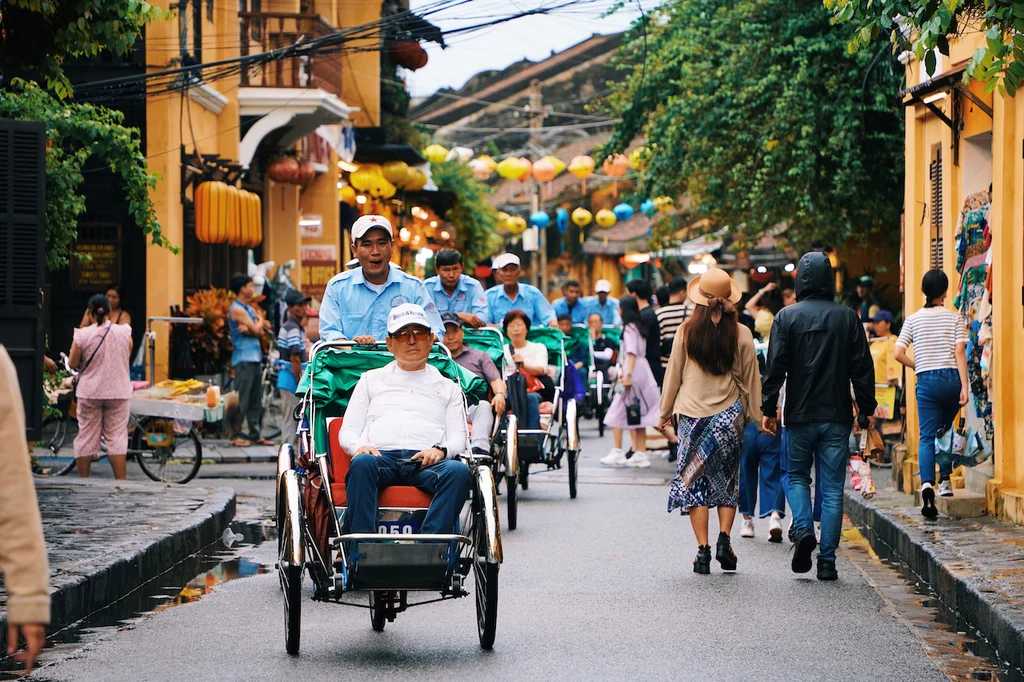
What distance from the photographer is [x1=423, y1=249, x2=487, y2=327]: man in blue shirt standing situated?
14.7 metres

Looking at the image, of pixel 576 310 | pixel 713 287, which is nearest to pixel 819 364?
pixel 713 287

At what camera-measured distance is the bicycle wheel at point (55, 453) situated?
1791cm

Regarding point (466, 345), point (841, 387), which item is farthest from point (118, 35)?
point (841, 387)

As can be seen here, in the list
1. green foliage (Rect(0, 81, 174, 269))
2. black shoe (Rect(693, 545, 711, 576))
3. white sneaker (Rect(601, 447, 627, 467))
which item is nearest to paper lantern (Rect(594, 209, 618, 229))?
green foliage (Rect(0, 81, 174, 269))

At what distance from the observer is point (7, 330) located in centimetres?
1357

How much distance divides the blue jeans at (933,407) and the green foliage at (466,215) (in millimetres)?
34262

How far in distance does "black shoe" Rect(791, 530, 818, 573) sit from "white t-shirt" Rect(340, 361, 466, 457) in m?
2.92

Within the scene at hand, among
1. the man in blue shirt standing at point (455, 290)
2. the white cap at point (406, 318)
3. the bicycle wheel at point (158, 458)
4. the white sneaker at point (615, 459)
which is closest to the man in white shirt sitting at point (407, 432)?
the white cap at point (406, 318)

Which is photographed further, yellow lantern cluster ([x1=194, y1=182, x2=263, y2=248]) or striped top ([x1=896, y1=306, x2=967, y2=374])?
yellow lantern cluster ([x1=194, y1=182, x2=263, y2=248])

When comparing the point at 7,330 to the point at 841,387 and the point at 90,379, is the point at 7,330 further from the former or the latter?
the point at 841,387

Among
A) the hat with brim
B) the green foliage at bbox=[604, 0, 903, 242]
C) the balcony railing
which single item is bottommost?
the hat with brim

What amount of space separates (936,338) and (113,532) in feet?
20.7

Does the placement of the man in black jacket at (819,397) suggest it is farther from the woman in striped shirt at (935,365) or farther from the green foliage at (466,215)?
the green foliage at (466,215)

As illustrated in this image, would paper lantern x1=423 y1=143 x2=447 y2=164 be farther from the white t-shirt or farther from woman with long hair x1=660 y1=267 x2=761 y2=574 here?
the white t-shirt
